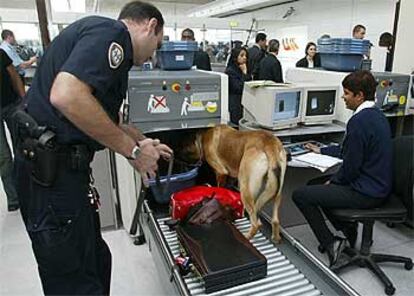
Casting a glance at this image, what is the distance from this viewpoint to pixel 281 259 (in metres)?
1.86

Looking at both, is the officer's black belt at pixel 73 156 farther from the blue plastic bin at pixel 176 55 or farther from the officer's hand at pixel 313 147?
the officer's hand at pixel 313 147

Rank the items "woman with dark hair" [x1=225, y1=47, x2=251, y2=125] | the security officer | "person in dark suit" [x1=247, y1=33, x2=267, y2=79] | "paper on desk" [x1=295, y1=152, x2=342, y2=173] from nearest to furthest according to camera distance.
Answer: the security officer → "paper on desk" [x1=295, y1=152, x2=342, y2=173] → "woman with dark hair" [x1=225, y1=47, x2=251, y2=125] → "person in dark suit" [x1=247, y1=33, x2=267, y2=79]

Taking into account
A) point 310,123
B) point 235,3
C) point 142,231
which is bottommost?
point 142,231

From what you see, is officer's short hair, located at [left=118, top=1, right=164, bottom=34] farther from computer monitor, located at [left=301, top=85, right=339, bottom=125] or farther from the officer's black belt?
computer monitor, located at [left=301, top=85, right=339, bottom=125]

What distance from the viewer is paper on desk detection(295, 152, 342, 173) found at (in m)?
2.15

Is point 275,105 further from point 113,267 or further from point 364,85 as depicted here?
point 113,267

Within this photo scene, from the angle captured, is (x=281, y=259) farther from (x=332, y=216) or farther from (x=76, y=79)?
(x=76, y=79)

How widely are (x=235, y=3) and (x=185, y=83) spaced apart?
7598mm

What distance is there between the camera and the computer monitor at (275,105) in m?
2.38

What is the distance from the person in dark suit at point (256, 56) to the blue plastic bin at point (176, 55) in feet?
6.87

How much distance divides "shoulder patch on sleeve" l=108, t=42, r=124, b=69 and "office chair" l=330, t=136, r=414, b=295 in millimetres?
1523

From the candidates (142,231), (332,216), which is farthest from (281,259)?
(142,231)

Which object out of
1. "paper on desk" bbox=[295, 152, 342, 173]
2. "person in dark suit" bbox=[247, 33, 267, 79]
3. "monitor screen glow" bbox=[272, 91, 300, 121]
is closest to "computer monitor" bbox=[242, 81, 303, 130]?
"monitor screen glow" bbox=[272, 91, 300, 121]

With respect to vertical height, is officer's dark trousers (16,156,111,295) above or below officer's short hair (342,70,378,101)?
below
